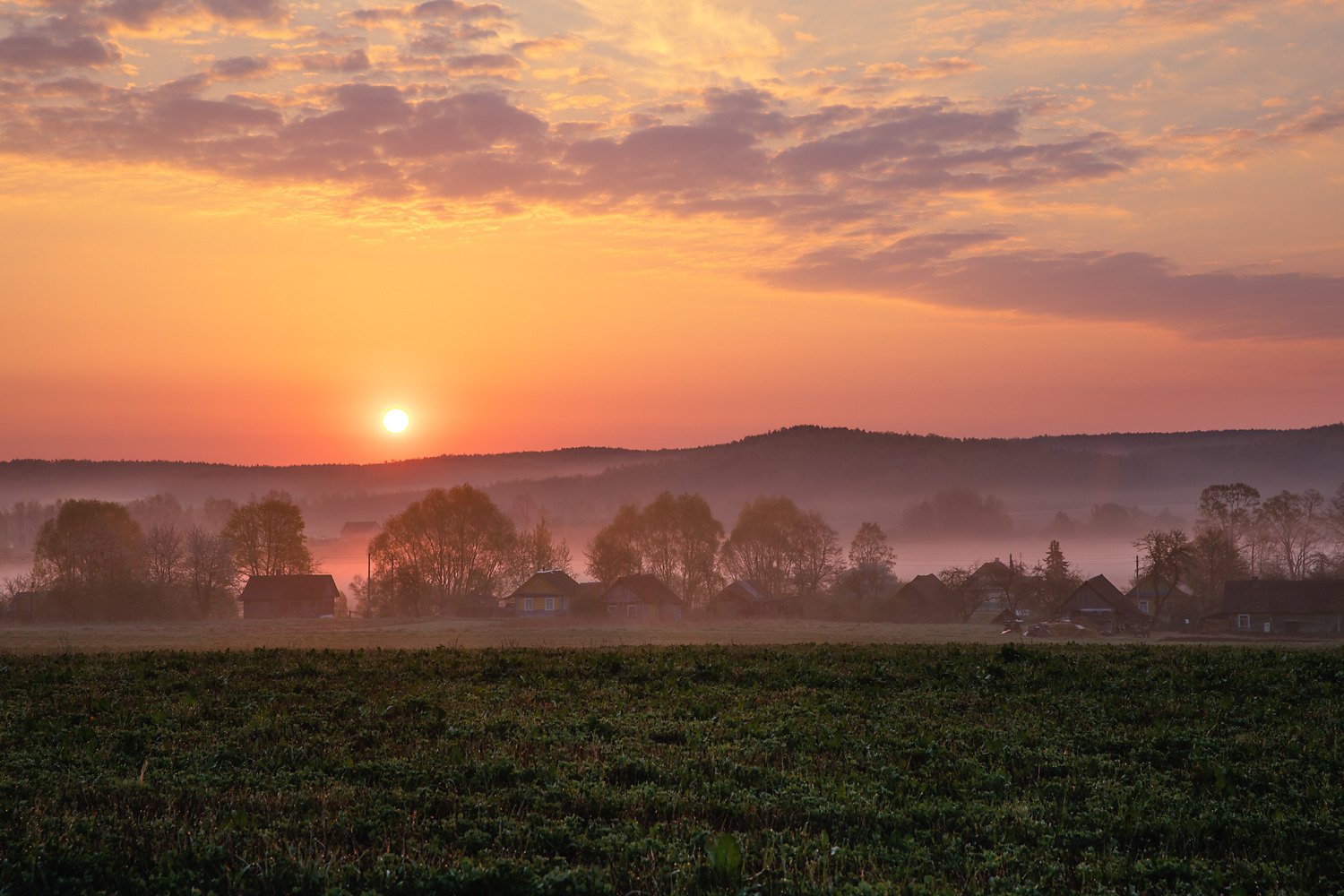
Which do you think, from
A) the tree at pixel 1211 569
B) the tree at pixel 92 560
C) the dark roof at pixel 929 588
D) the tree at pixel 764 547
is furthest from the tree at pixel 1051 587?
the tree at pixel 92 560

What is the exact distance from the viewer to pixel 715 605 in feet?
394

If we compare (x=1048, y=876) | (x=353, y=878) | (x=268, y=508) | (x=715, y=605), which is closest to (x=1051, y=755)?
(x=1048, y=876)

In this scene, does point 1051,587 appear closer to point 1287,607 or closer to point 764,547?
point 1287,607

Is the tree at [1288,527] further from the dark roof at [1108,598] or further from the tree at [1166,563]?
the dark roof at [1108,598]

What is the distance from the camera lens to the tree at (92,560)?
98.9 meters

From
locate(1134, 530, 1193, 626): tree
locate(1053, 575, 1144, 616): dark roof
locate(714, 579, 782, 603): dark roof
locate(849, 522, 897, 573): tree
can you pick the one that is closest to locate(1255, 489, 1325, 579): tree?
locate(1134, 530, 1193, 626): tree

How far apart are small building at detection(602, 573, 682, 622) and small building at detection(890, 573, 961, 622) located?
23.9 meters

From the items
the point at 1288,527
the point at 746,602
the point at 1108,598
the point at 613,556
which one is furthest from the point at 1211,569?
the point at 613,556

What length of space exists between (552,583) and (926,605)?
4028cm

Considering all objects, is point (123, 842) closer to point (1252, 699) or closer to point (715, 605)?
point (1252, 699)

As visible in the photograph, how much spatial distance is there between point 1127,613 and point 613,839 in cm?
9726

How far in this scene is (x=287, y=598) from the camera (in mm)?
115188

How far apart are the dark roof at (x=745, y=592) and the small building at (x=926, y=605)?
13533 mm

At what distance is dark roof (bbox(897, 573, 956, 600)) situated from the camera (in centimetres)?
10994
